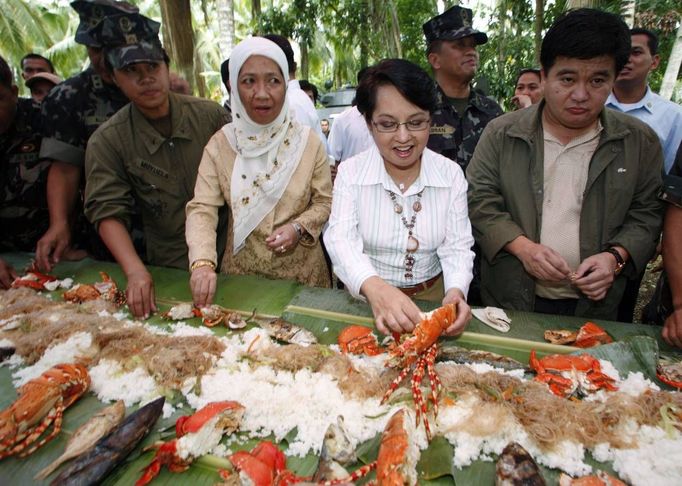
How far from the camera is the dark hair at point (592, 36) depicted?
205 centimetres

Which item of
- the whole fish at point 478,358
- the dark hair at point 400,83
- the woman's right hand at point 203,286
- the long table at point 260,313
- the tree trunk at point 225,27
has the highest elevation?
the tree trunk at point 225,27

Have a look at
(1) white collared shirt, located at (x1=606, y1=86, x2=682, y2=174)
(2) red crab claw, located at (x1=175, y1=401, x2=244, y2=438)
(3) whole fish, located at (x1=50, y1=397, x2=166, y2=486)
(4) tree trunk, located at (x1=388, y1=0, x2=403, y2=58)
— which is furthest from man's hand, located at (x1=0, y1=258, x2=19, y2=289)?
(4) tree trunk, located at (x1=388, y1=0, x2=403, y2=58)

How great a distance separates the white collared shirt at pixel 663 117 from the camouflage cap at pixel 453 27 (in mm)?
1640

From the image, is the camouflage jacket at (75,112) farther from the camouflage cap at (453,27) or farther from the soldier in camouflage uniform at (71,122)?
the camouflage cap at (453,27)

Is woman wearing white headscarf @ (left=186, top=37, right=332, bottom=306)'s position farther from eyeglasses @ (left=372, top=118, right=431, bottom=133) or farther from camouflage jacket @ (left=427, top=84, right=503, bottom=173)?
camouflage jacket @ (left=427, top=84, right=503, bottom=173)

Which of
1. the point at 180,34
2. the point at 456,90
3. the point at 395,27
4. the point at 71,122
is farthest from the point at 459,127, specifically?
the point at 395,27

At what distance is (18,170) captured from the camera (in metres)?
3.26

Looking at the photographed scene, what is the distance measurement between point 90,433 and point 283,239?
4.46 ft

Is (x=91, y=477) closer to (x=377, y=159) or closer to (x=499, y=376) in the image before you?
(x=499, y=376)

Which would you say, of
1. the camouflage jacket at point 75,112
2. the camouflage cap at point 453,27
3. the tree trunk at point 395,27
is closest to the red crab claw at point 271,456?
the camouflage jacket at point 75,112

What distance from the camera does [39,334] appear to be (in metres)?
2.14

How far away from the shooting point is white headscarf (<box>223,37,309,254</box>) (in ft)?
Result: 8.71

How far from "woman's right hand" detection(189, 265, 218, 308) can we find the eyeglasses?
1.33m

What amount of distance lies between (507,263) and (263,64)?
2.01 metres
